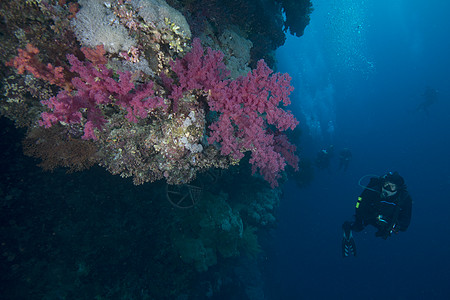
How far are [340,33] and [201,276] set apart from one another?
333ft

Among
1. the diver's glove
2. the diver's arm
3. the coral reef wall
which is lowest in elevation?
the coral reef wall

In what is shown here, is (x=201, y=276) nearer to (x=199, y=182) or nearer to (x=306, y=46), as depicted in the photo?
(x=199, y=182)

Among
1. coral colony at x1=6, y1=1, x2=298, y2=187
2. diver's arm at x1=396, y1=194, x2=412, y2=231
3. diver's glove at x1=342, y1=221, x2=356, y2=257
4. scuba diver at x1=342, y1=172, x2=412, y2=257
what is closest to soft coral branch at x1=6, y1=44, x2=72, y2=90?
coral colony at x1=6, y1=1, x2=298, y2=187

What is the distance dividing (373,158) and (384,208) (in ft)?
108

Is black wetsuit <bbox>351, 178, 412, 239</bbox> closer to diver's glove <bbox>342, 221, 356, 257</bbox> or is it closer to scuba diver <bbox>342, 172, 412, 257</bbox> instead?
scuba diver <bbox>342, 172, 412, 257</bbox>

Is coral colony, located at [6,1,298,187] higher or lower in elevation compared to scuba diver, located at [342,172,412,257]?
lower

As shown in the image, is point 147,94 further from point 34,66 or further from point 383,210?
point 383,210

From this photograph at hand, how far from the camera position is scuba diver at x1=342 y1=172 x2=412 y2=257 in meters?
6.80

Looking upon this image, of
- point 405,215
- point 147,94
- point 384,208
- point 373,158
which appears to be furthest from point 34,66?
point 373,158

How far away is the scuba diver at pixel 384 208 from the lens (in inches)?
268

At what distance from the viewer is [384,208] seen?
289 inches

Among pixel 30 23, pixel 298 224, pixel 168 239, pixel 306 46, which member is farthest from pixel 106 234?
pixel 306 46

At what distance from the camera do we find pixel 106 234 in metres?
4.45

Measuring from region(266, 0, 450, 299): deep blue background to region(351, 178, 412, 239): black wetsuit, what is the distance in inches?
354
